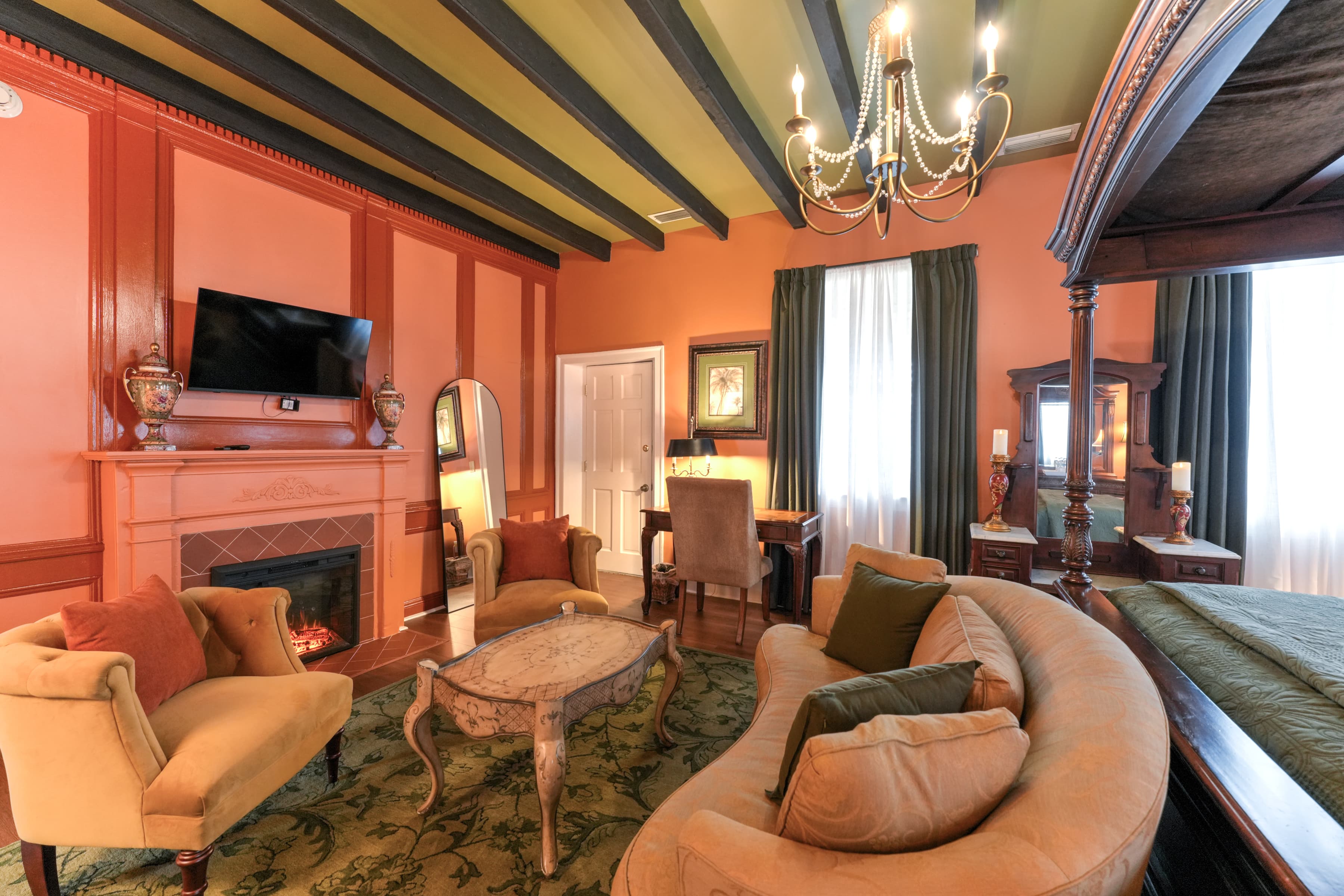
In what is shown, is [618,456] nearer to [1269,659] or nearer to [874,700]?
[874,700]

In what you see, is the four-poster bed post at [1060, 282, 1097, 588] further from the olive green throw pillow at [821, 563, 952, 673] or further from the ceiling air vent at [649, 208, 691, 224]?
the ceiling air vent at [649, 208, 691, 224]

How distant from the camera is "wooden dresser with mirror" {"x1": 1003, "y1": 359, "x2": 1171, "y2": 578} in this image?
299 cm

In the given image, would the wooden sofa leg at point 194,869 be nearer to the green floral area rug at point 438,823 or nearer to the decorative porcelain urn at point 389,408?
the green floral area rug at point 438,823

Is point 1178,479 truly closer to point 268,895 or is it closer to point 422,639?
point 268,895

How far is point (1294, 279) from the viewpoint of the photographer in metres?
2.76

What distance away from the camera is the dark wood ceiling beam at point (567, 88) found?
2072 mm

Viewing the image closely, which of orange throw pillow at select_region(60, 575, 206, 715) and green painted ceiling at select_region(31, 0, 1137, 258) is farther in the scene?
green painted ceiling at select_region(31, 0, 1137, 258)

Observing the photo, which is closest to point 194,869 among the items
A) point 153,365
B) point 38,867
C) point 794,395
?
point 38,867

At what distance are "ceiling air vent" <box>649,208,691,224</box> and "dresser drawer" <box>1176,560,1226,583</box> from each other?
363cm

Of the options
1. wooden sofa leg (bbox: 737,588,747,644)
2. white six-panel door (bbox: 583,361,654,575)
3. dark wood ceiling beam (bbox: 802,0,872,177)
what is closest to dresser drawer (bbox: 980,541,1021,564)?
wooden sofa leg (bbox: 737,588,747,644)

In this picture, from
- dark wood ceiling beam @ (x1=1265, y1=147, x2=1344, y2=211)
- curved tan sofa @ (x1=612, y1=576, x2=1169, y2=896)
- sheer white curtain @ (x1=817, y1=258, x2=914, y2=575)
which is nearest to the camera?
curved tan sofa @ (x1=612, y1=576, x2=1169, y2=896)

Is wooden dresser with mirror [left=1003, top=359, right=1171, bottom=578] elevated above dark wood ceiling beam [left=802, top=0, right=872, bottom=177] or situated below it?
below

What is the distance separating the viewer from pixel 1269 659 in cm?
125

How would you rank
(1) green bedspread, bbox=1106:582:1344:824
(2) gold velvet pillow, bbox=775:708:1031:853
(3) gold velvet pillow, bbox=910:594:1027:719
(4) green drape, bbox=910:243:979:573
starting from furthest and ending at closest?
1. (4) green drape, bbox=910:243:979:573
2. (3) gold velvet pillow, bbox=910:594:1027:719
3. (1) green bedspread, bbox=1106:582:1344:824
4. (2) gold velvet pillow, bbox=775:708:1031:853
